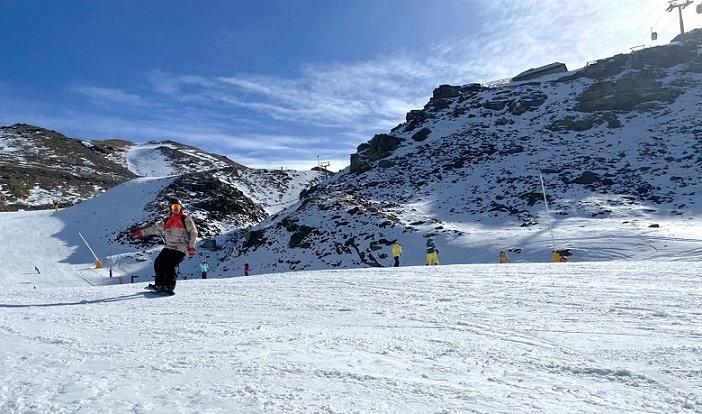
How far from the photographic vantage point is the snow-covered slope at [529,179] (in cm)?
2423

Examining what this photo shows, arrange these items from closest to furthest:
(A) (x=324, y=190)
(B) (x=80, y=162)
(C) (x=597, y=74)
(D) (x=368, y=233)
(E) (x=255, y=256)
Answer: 1. (D) (x=368, y=233)
2. (E) (x=255, y=256)
3. (A) (x=324, y=190)
4. (C) (x=597, y=74)
5. (B) (x=80, y=162)

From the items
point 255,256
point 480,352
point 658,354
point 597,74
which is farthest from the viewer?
point 597,74

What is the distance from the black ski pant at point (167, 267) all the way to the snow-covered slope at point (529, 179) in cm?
1625

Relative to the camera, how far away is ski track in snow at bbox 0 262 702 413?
293 cm

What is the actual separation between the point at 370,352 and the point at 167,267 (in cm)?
553

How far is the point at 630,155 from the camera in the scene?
116 feet

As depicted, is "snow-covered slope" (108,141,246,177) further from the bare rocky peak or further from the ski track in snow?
the ski track in snow

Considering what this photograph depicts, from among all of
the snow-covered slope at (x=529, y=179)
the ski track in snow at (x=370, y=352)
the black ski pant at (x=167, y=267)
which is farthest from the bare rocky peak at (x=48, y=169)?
the ski track in snow at (x=370, y=352)

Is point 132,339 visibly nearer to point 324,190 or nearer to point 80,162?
point 324,190

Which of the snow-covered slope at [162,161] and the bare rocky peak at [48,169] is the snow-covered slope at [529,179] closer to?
the bare rocky peak at [48,169]

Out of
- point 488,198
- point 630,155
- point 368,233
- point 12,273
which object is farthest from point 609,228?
point 12,273

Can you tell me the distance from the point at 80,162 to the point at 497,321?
96751mm

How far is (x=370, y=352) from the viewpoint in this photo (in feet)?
13.3

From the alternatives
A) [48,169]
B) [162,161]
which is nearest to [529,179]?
[48,169]
